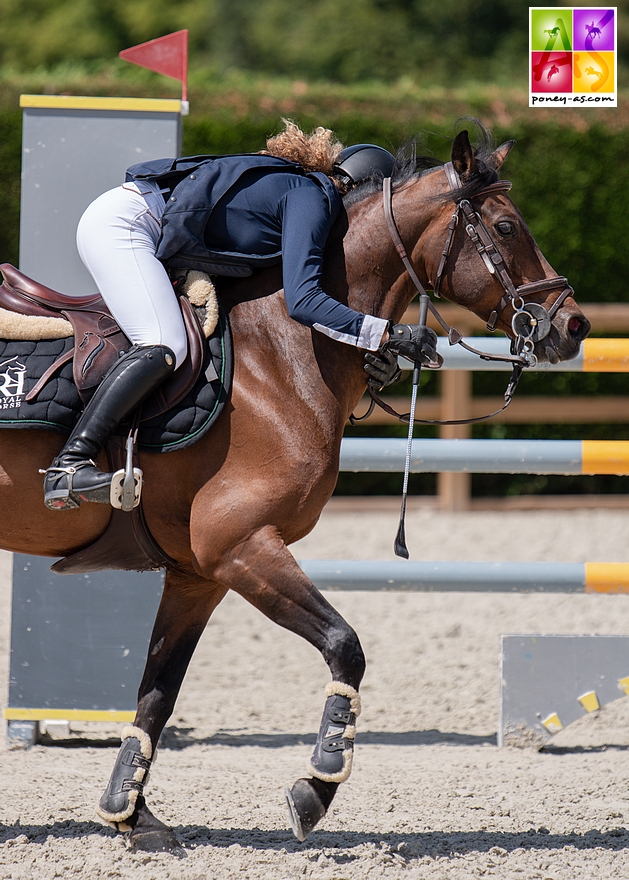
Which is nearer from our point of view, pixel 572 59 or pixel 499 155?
pixel 499 155

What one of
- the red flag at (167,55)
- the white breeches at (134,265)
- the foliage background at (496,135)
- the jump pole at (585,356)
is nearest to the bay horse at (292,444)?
the white breeches at (134,265)

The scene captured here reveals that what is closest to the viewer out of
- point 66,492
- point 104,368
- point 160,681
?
point 66,492

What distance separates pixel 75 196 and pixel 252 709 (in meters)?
2.47

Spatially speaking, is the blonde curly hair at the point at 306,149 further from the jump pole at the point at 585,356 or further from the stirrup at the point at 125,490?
the jump pole at the point at 585,356

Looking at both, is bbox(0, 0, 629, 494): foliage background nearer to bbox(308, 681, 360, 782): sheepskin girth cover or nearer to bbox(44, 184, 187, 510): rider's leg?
bbox(44, 184, 187, 510): rider's leg

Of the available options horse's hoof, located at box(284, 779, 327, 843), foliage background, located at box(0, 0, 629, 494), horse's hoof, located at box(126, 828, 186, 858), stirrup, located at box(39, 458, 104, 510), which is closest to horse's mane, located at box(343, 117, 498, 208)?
stirrup, located at box(39, 458, 104, 510)

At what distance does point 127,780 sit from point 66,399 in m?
1.20

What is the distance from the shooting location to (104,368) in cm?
276

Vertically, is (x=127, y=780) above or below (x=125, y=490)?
below

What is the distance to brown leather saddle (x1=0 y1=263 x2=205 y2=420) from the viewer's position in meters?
2.76

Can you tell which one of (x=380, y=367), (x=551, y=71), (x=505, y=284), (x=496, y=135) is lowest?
(x=380, y=367)

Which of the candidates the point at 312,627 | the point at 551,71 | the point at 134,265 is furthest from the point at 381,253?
the point at 551,71

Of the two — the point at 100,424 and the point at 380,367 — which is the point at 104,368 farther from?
the point at 380,367

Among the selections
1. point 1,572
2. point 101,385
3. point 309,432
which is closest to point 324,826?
point 309,432
